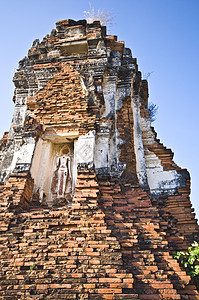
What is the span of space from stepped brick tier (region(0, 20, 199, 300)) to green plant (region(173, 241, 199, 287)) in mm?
172

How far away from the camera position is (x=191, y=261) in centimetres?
382

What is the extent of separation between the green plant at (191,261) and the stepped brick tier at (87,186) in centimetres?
17

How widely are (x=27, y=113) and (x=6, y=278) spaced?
4.05 meters

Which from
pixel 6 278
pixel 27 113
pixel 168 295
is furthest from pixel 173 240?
pixel 27 113

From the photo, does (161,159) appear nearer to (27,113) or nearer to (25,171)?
(25,171)

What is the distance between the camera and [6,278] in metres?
3.28

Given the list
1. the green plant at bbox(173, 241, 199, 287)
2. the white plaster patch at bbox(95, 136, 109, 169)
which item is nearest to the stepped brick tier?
the white plaster patch at bbox(95, 136, 109, 169)

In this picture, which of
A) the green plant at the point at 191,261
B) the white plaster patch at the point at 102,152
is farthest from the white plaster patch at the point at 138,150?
the green plant at the point at 191,261

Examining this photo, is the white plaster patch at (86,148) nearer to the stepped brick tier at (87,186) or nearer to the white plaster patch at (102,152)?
the stepped brick tier at (87,186)

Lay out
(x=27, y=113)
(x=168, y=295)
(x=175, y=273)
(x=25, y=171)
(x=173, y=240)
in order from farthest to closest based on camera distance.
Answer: (x=27, y=113) < (x=25, y=171) < (x=173, y=240) < (x=175, y=273) < (x=168, y=295)

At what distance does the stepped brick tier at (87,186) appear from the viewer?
10.8 ft

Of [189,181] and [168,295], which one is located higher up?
[189,181]

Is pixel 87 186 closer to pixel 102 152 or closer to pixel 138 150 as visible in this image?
pixel 102 152

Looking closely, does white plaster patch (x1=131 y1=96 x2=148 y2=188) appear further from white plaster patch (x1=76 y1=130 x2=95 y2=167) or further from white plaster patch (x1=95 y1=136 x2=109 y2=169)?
white plaster patch (x1=76 y1=130 x2=95 y2=167)
